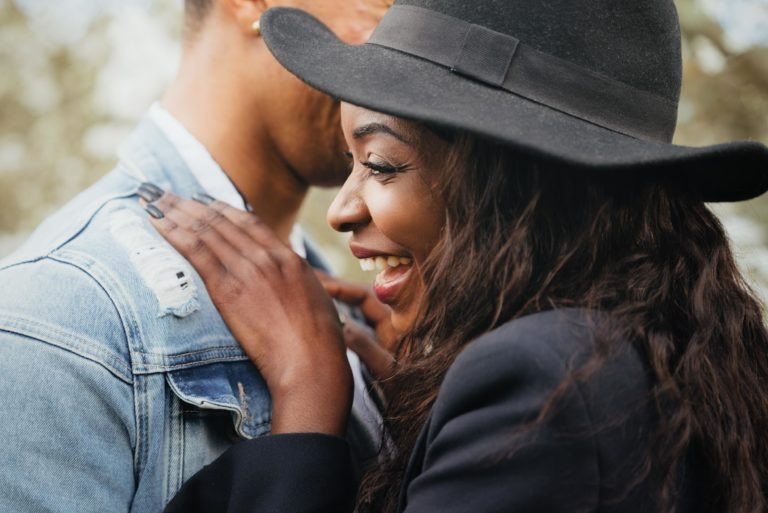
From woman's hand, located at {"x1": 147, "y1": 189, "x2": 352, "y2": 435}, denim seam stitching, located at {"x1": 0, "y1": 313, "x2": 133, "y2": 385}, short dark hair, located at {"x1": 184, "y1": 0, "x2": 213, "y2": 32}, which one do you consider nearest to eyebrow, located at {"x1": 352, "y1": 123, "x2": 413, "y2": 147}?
woman's hand, located at {"x1": 147, "y1": 189, "x2": 352, "y2": 435}

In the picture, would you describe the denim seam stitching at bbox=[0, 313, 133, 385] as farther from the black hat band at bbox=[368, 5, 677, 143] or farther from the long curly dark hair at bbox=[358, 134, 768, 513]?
the black hat band at bbox=[368, 5, 677, 143]

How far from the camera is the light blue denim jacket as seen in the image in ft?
5.47

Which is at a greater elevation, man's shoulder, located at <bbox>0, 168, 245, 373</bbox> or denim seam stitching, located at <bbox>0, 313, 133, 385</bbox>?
man's shoulder, located at <bbox>0, 168, 245, 373</bbox>

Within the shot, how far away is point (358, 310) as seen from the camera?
2.79m

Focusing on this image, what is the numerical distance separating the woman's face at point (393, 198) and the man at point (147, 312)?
15.8 inches

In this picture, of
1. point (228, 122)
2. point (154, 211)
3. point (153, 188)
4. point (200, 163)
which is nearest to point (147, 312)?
point (154, 211)

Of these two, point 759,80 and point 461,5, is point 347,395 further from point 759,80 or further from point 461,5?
point 759,80

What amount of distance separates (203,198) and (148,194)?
0.46 ft

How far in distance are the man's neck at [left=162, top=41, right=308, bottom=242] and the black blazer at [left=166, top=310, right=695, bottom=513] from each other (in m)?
1.12

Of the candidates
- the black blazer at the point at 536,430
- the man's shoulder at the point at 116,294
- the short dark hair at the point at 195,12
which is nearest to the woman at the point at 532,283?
the black blazer at the point at 536,430

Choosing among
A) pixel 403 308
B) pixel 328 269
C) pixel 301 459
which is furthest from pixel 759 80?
pixel 301 459

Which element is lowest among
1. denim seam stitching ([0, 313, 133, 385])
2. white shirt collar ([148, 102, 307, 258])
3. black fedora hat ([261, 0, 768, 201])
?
denim seam stitching ([0, 313, 133, 385])

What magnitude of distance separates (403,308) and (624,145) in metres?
0.64

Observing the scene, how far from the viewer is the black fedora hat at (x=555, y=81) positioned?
1.52 m
